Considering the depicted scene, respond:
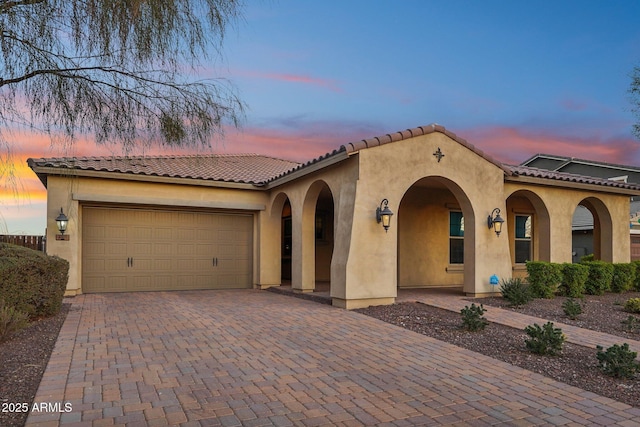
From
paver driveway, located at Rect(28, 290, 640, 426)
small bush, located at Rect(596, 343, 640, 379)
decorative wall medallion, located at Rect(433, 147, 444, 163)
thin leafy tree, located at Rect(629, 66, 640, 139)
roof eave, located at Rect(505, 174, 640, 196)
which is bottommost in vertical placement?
paver driveway, located at Rect(28, 290, 640, 426)

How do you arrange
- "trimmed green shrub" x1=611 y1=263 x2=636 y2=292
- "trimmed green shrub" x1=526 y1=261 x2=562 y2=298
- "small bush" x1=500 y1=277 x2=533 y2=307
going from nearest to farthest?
"small bush" x1=500 y1=277 x2=533 y2=307 < "trimmed green shrub" x1=526 y1=261 x2=562 y2=298 < "trimmed green shrub" x1=611 y1=263 x2=636 y2=292

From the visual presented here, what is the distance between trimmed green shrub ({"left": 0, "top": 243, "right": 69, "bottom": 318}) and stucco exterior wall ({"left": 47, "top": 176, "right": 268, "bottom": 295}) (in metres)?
2.80

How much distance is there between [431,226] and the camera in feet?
46.0

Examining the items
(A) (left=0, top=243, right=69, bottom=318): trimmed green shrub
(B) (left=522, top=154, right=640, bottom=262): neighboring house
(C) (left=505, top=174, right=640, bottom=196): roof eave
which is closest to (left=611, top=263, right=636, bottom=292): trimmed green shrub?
(C) (left=505, top=174, right=640, bottom=196): roof eave

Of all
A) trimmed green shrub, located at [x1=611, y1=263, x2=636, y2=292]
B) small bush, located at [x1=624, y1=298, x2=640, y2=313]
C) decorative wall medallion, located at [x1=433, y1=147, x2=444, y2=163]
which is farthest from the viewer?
trimmed green shrub, located at [x1=611, y1=263, x2=636, y2=292]

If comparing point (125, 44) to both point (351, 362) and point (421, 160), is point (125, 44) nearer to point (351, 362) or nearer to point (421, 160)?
point (351, 362)

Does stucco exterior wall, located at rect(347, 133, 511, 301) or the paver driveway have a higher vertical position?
stucco exterior wall, located at rect(347, 133, 511, 301)

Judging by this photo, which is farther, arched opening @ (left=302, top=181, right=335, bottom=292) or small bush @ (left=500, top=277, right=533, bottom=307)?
arched opening @ (left=302, top=181, right=335, bottom=292)

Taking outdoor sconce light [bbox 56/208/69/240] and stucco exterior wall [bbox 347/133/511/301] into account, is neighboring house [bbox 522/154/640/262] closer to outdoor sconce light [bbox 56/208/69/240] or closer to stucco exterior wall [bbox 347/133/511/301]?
stucco exterior wall [bbox 347/133/511/301]

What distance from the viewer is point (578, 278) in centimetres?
1119

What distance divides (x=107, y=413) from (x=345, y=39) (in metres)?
7.88

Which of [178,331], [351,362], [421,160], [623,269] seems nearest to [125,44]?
[351,362]

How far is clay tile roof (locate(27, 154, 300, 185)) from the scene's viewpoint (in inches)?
463

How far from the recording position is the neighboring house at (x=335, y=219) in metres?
9.80
